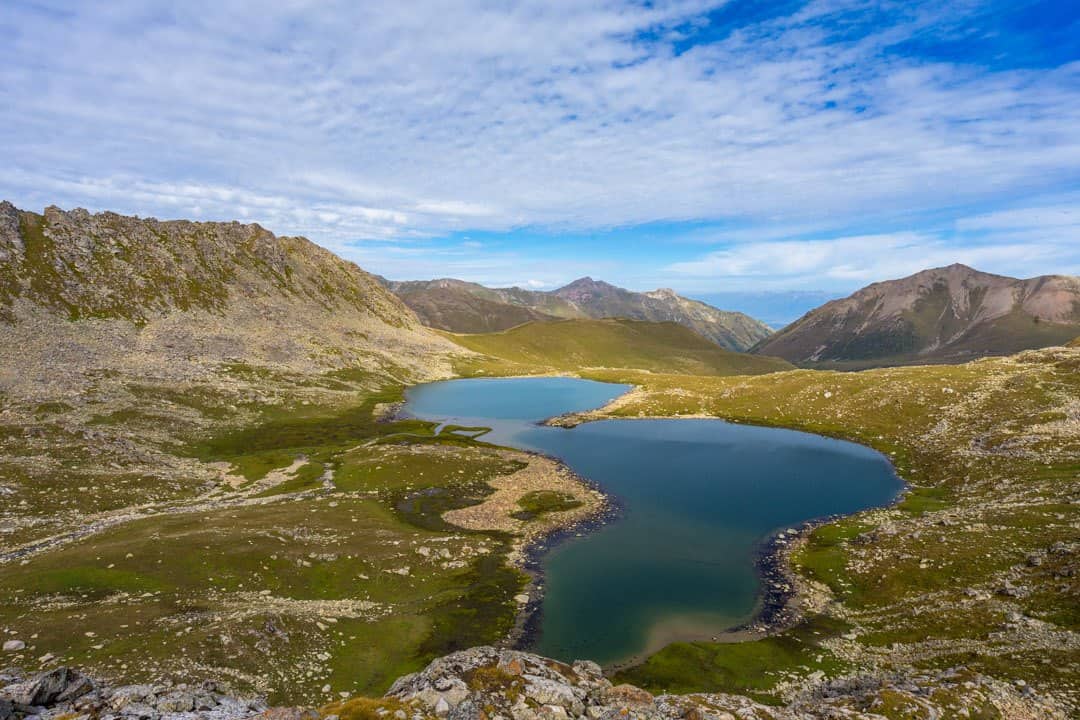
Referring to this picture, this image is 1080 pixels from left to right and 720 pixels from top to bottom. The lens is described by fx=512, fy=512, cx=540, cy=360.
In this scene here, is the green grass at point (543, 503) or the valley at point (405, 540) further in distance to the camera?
the green grass at point (543, 503)

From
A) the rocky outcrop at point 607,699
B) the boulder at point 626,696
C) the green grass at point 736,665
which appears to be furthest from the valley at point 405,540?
the boulder at point 626,696

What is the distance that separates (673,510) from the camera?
69.6 meters

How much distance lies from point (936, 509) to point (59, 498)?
106791 millimetres

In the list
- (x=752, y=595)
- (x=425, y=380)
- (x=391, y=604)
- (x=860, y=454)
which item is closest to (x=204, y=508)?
(x=391, y=604)

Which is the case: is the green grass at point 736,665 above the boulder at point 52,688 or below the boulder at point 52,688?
below

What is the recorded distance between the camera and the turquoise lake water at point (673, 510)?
43.2m

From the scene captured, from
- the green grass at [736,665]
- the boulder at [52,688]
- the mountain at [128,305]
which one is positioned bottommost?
the green grass at [736,665]

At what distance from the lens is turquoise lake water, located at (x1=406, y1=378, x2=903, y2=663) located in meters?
43.2

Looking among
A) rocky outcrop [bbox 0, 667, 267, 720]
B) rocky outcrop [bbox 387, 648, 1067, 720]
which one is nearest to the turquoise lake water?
rocky outcrop [bbox 387, 648, 1067, 720]

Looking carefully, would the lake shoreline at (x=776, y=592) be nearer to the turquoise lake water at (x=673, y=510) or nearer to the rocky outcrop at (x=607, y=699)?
the turquoise lake water at (x=673, y=510)

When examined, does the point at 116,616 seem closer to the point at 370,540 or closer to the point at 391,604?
the point at 391,604

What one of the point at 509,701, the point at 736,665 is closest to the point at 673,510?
the point at 736,665

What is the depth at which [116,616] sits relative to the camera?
3638 cm

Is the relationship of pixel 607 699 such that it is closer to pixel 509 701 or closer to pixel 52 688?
pixel 509 701
